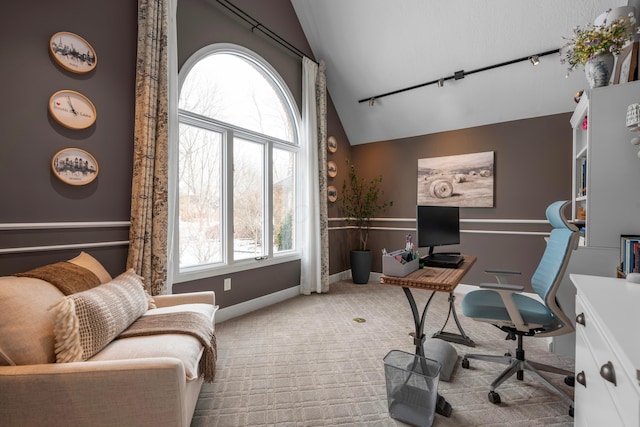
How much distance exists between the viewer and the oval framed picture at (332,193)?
4.58 m

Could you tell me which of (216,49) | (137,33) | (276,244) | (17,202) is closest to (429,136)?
(276,244)

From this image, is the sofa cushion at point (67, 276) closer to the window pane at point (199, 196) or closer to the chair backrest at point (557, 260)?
the window pane at point (199, 196)

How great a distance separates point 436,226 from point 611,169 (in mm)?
1191

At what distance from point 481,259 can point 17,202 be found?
4.62 meters

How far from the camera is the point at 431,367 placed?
167 centimetres

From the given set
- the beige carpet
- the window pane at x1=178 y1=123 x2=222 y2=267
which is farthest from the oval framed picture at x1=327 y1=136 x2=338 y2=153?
the beige carpet

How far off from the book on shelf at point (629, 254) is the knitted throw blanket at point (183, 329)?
2.50 metres

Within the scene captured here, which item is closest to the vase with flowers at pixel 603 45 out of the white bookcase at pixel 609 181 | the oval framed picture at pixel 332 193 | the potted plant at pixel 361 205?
the white bookcase at pixel 609 181

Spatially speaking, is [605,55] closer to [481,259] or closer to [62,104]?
[481,259]

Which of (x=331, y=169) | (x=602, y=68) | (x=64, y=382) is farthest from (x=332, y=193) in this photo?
(x=64, y=382)

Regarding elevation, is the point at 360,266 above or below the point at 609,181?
below

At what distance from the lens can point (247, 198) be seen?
3.42 metres

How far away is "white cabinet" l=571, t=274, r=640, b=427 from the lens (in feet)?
2.10

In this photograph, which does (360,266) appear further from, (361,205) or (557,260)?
(557,260)
